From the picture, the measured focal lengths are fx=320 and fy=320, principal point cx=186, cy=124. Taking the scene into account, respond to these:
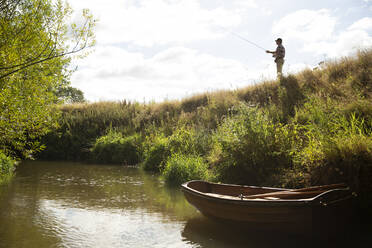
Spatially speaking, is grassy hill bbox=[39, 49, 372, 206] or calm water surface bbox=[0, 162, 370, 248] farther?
grassy hill bbox=[39, 49, 372, 206]

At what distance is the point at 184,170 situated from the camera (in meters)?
10.1

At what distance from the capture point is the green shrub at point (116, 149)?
15.4 metres

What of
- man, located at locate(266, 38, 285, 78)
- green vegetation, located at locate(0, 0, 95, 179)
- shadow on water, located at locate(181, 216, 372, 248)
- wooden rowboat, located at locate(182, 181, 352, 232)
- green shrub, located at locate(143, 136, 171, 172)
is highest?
man, located at locate(266, 38, 285, 78)

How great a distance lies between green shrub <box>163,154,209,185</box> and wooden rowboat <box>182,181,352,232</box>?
3345mm

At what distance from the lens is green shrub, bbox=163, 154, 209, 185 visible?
385 inches

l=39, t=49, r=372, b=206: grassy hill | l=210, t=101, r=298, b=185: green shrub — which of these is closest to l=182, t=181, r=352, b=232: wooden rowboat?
l=39, t=49, r=372, b=206: grassy hill

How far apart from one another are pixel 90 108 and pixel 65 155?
4.16m

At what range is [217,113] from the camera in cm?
1547

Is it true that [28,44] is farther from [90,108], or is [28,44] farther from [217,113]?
[90,108]

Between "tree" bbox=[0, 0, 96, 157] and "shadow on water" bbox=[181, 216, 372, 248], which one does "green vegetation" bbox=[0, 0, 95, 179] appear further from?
"shadow on water" bbox=[181, 216, 372, 248]

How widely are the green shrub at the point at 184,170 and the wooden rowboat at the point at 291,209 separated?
3345mm

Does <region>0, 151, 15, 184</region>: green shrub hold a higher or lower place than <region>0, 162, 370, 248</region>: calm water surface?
higher

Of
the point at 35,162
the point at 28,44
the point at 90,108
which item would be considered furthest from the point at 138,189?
the point at 90,108

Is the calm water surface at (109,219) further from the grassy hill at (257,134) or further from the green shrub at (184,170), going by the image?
the grassy hill at (257,134)
